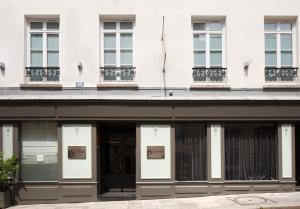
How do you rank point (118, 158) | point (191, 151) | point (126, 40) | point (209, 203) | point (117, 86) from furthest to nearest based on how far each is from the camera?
point (118, 158) → point (126, 40) → point (191, 151) → point (117, 86) → point (209, 203)

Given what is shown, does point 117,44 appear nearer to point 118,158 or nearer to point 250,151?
point 118,158

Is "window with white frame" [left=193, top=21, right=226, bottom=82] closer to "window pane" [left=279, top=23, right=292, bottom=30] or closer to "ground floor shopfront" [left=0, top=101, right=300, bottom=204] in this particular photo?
"ground floor shopfront" [left=0, top=101, right=300, bottom=204]

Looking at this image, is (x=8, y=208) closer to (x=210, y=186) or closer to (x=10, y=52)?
(x=10, y=52)

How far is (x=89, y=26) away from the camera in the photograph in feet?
49.4

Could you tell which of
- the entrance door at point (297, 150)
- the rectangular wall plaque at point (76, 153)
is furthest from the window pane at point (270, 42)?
the rectangular wall plaque at point (76, 153)

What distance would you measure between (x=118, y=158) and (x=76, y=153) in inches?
72.9

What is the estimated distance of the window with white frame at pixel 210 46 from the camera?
15344 mm

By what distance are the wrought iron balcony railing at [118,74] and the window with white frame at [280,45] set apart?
15.7 ft

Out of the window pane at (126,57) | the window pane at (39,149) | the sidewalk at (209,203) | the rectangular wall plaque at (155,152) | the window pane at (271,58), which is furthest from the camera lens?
the window pane at (271,58)

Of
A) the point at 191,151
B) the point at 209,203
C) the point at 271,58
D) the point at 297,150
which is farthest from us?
the point at 297,150

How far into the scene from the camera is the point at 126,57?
15375mm

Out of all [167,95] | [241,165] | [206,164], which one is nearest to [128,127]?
[167,95]

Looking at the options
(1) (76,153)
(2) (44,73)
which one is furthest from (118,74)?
(1) (76,153)

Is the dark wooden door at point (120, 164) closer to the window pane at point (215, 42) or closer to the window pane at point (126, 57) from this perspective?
the window pane at point (126, 57)
